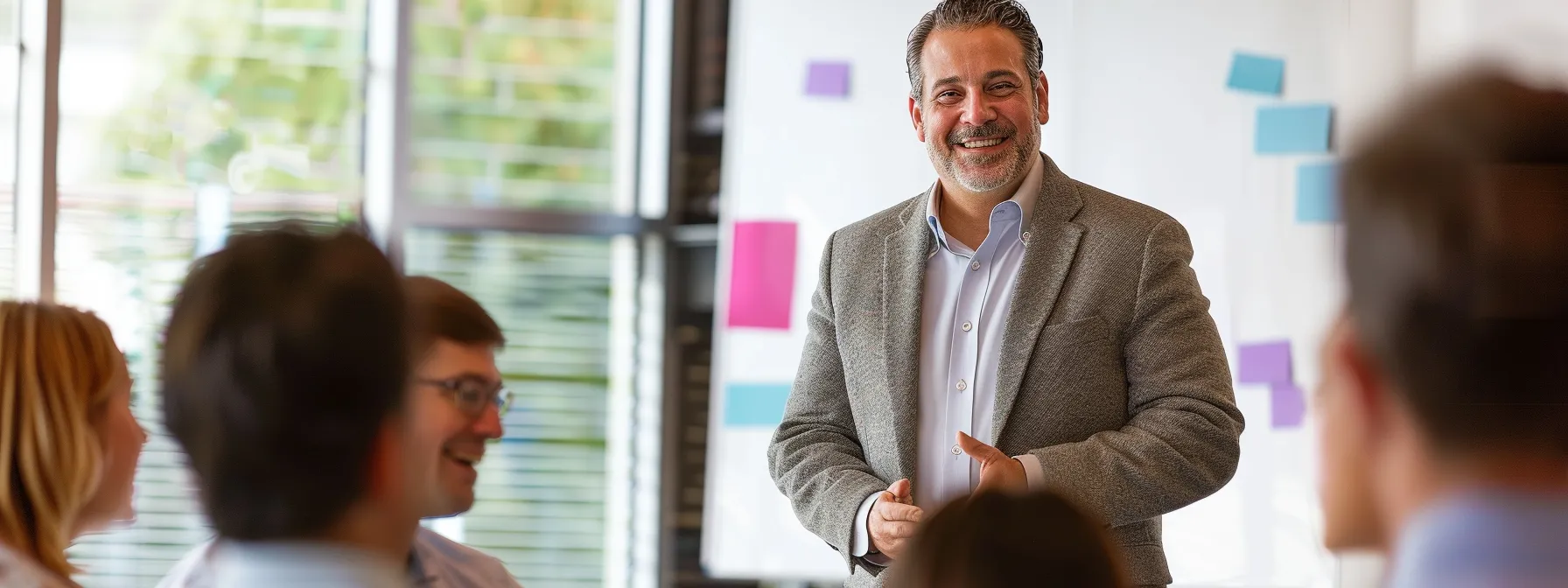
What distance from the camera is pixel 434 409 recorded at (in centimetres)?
168

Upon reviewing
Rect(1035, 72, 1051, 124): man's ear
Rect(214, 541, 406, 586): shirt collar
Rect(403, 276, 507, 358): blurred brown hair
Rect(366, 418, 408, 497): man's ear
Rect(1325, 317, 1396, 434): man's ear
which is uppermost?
Rect(1035, 72, 1051, 124): man's ear

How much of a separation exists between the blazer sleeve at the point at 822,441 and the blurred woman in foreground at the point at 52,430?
104cm

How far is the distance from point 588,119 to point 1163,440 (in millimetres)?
2516

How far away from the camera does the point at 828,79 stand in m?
3.68

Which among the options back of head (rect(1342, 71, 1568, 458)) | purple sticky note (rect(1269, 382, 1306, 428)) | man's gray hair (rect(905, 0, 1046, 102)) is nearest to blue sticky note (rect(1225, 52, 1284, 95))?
purple sticky note (rect(1269, 382, 1306, 428))

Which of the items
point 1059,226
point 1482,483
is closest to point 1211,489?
point 1059,226

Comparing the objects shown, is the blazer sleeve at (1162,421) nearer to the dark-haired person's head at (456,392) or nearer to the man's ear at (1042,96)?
the man's ear at (1042,96)

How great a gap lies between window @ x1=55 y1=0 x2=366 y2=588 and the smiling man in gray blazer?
157 cm

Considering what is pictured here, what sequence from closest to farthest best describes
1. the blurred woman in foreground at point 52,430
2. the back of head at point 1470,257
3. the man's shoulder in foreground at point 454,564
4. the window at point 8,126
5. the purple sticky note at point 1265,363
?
the back of head at point 1470,257, the blurred woman in foreground at point 52,430, the man's shoulder in foreground at point 454,564, the window at point 8,126, the purple sticky note at point 1265,363

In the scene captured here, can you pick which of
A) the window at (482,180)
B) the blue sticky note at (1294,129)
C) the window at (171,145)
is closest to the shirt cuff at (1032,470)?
the blue sticky note at (1294,129)

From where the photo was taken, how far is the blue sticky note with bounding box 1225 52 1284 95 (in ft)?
11.4

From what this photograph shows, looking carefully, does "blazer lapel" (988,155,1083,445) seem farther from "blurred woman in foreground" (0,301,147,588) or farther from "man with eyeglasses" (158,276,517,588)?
"blurred woman in foreground" (0,301,147,588)

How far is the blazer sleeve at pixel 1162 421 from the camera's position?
2066 millimetres

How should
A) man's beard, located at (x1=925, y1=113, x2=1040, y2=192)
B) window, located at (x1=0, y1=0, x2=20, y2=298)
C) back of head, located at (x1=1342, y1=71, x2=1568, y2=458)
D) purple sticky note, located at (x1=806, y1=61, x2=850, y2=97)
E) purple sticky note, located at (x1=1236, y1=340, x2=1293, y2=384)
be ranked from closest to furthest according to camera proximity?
1. back of head, located at (x1=1342, y1=71, x2=1568, y2=458)
2. man's beard, located at (x1=925, y1=113, x2=1040, y2=192)
3. window, located at (x1=0, y1=0, x2=20, y2=298)
4. purple sticky note, located at (x1=1236, y1=340, x2=1293, y2=384)
5. purple sticky note, located at (x1=806, y1=61, x2=850, y2=97)
